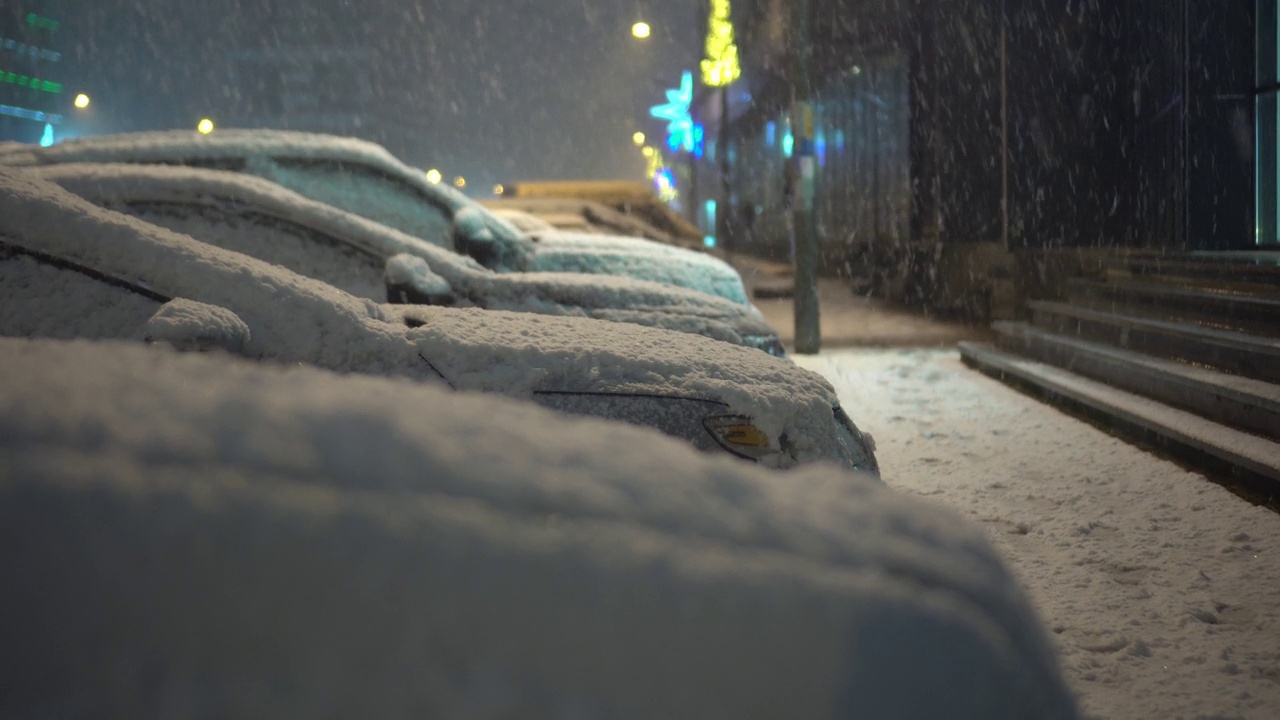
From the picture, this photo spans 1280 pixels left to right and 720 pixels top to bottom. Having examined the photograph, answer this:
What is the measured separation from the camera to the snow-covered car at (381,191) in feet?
22.3

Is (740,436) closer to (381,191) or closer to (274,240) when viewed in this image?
(274,240)

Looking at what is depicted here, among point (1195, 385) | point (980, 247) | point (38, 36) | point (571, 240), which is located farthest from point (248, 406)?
point (38, 36)

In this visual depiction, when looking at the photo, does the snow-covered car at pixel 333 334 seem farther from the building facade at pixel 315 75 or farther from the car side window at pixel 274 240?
the building facade at pixel 315 75

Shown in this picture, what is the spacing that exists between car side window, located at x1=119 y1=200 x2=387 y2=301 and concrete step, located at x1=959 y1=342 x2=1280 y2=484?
458 cm

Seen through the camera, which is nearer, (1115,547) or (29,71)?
(1115,547)

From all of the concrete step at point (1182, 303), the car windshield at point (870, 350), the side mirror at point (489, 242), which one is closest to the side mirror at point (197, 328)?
the car windshield at point (870, 350)

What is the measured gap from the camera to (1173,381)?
20.5 feet

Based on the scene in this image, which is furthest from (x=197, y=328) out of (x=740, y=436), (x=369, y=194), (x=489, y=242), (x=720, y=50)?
(x=720, y=50)

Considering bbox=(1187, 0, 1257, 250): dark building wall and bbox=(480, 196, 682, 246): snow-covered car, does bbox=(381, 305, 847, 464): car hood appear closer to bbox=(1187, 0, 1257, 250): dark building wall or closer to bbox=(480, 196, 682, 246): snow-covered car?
bbox=(1187, 0, 1257, 250): dark building wall

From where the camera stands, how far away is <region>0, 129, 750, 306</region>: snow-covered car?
22.3ft

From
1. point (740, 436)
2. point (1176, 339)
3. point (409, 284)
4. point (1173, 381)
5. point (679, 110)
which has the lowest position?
point (1173, 381)

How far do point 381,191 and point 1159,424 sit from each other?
5563 millimetres

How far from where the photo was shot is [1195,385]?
5.96 metres

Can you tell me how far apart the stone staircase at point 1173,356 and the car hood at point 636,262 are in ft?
8.77
